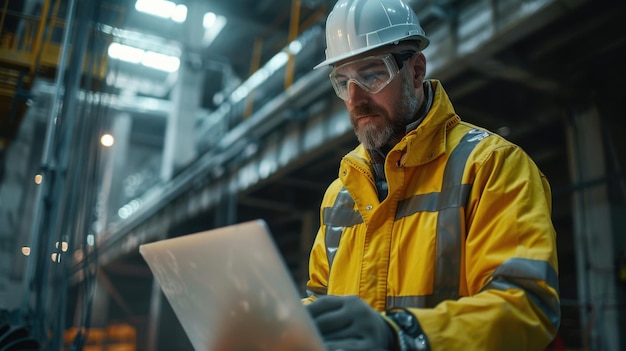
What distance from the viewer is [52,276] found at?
4059mm

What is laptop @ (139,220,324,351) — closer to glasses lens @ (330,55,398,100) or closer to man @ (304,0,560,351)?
man @ (304,0,560,351)

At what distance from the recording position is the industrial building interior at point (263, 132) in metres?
4.10

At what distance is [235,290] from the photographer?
1357mm

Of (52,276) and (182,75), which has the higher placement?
(182,75)

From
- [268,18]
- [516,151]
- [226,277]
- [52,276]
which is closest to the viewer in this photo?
[226,277]

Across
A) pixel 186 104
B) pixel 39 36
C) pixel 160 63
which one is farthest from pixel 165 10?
pixel 39 36

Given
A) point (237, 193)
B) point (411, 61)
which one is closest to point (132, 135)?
point (237, 193)

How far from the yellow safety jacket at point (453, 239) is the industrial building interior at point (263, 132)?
1704 millimetres

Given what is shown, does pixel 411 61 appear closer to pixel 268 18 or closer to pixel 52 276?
pixel 52 276

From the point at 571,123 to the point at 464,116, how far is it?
137 centimetres

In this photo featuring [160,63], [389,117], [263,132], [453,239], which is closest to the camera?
[453,239]

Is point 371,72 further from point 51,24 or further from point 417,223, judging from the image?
point 51,24

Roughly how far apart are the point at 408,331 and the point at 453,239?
429mm

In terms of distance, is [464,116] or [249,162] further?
[249,162]
